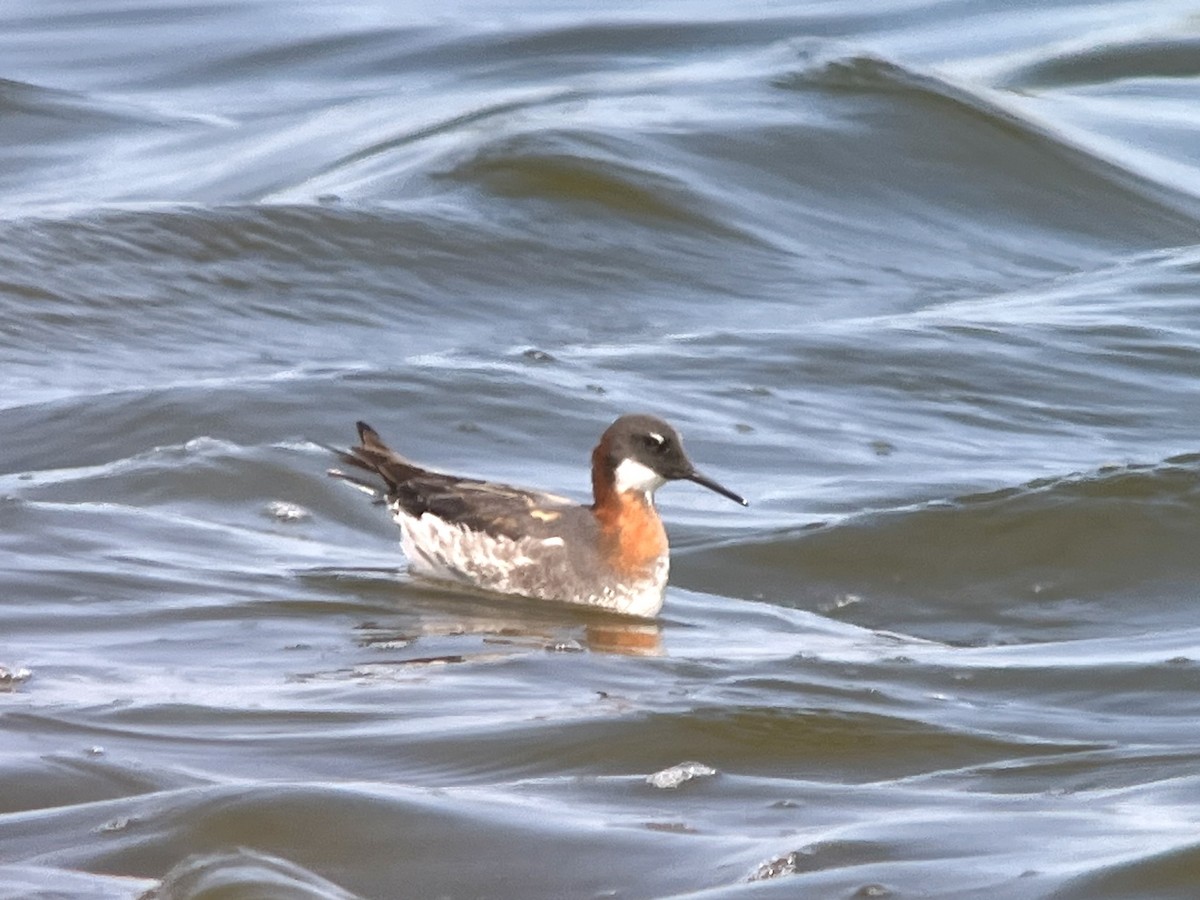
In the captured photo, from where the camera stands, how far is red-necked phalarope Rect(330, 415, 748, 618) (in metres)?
10.8

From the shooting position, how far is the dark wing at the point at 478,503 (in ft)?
35.7

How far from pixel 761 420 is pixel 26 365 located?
13.6ft

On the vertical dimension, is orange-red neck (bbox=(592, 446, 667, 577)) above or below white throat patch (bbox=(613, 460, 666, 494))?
below

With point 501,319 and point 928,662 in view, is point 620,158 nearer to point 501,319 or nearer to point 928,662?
point 501,319

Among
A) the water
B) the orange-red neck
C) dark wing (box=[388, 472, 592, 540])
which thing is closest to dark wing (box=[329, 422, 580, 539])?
dark wing (box=[388, 472, 592, 540])

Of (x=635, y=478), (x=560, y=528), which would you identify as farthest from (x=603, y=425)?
(x=560, y=528)

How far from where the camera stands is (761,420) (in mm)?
13891

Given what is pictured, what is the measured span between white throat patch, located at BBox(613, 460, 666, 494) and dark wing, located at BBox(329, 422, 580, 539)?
22cm

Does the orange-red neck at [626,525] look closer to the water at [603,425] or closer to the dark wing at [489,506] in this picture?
the dark wing at [489,506]

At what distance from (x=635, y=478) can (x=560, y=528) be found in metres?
0.41

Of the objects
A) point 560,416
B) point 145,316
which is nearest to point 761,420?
point 560,416

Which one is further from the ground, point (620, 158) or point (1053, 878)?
point (620, 158)

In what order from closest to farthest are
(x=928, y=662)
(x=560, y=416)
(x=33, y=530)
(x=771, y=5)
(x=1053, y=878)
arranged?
(x=1053, y=878) < (x=928, y=662) < (x=33, y=530) < (x=560, y=416) < (x=771, y=5)

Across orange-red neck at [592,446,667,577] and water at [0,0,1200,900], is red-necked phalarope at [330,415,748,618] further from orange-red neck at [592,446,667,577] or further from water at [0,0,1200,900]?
water at [0,0,1200,900]
